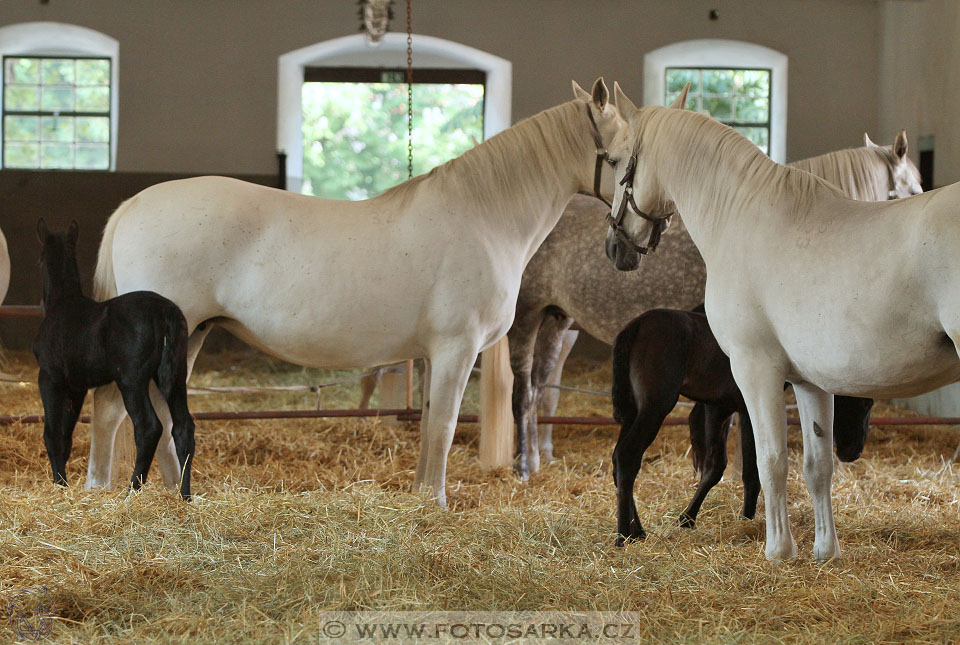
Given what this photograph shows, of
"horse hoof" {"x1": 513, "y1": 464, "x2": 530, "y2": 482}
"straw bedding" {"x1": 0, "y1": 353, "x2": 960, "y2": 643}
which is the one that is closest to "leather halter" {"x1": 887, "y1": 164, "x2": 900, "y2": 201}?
"straw bedding" {"x1": 0, "y1": 353, "x2": 960, "y2": 643}

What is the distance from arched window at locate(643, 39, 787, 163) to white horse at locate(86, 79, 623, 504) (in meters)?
4.99

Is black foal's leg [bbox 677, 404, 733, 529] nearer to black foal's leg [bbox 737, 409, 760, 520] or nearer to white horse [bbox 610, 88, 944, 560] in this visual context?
black foal's leg [bbox 737, 409, 760, 520]

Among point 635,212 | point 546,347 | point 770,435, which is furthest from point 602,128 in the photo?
point 546,347

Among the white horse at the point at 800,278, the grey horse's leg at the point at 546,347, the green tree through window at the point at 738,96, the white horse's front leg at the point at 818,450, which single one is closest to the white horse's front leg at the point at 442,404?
the white horse at the point at 800,278

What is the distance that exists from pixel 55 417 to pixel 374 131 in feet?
39.2

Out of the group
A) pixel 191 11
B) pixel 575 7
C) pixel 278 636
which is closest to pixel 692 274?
pixel 278 636

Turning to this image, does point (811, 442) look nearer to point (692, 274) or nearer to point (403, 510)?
point (403, 510)

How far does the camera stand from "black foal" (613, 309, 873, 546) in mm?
3051

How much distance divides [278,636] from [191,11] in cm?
746

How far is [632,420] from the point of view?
3209 mm

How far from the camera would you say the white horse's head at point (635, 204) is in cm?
313
